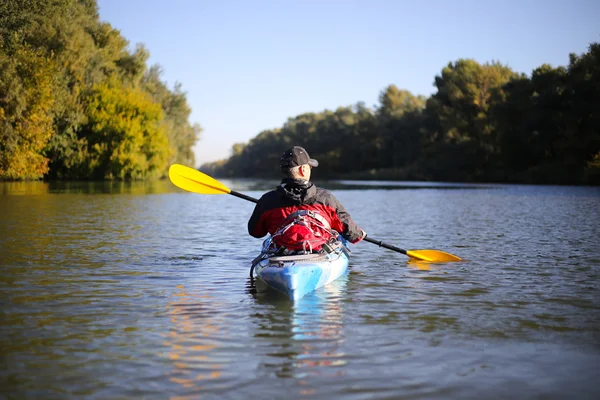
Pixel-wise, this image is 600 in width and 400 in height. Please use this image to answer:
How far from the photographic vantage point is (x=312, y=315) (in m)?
6.55

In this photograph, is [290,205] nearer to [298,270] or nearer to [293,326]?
[298,270]

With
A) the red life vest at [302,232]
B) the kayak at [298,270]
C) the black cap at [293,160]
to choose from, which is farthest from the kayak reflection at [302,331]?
the black cap at [293,160]

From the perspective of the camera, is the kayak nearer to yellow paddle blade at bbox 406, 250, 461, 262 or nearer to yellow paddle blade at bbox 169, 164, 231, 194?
yellow paddle blade at bbox 406, 250, 461, 262

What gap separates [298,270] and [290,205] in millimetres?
1235

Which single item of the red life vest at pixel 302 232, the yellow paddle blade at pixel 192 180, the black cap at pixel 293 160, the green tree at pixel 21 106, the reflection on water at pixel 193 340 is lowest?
the reflection on water at pixel 193 340

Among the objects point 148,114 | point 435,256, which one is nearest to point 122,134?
point 148,114

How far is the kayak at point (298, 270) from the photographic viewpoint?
6996 mm

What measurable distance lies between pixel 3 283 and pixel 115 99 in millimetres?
43888

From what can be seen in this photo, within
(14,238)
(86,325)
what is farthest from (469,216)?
(86,325)

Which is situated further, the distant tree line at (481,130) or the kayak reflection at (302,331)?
the distant tree line at (481,130)

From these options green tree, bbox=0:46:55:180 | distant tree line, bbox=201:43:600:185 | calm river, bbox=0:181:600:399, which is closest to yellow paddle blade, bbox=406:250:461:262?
calm river, bbox=0:181:600:399

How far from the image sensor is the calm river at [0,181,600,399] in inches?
175

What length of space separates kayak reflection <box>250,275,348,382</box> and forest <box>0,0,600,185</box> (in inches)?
1202

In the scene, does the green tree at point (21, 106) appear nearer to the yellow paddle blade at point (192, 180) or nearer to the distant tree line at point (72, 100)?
the distant tree line at point (72, 100)
